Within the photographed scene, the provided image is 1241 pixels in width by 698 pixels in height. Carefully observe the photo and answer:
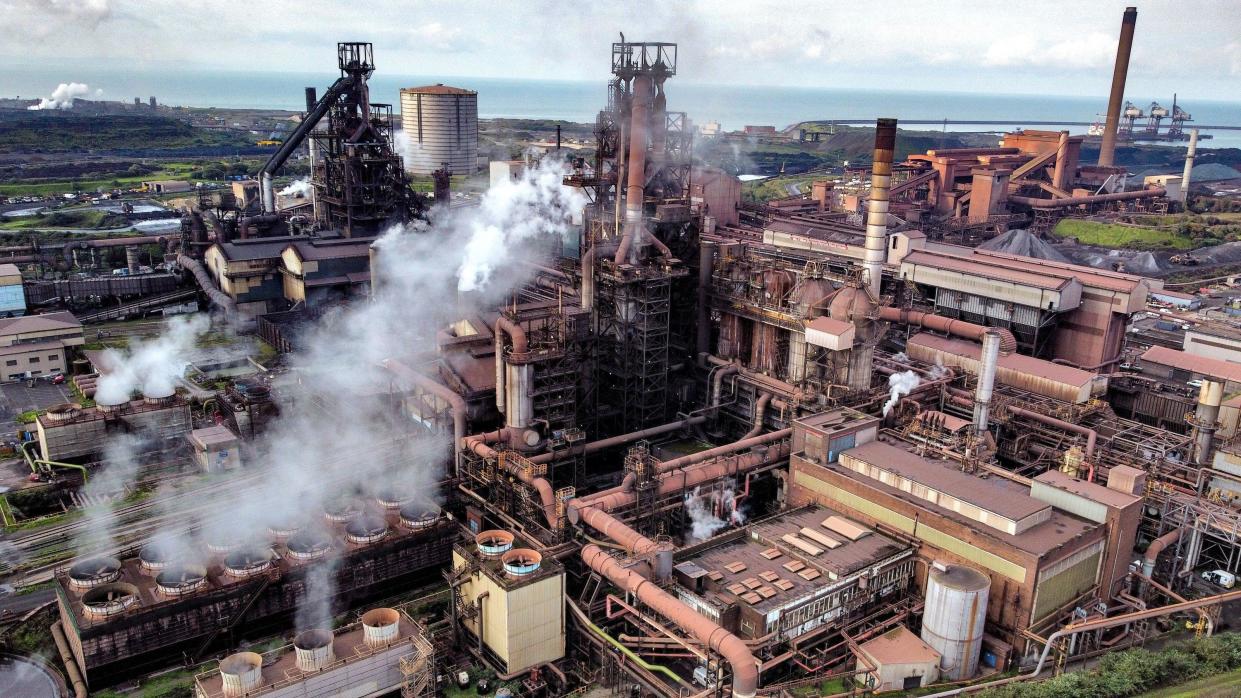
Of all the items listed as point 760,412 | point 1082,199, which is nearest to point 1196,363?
point 760,412

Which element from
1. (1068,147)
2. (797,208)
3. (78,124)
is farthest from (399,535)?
(78,124)

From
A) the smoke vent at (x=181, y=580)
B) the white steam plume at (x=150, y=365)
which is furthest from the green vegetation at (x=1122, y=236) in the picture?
the smoke vent at (x=181, y=580)

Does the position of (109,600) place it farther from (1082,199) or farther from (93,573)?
(1082,199)

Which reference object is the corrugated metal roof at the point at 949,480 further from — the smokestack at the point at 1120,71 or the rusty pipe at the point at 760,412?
the smokestack at the point at 1120,71

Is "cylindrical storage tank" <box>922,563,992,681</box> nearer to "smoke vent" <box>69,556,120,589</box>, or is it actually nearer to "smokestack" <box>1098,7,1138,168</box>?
"smoke vent" <box>69,556,120,589</box>

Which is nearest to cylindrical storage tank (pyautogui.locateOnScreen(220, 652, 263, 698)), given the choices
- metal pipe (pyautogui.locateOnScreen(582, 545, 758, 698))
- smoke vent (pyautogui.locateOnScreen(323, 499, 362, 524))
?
smoke vent (pyautogui.locateOnScreen(323, 499, 362, 524))

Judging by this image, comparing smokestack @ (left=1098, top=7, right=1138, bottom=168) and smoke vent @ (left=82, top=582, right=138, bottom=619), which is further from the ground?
smokestack @ (left=1098, top=7, right=1138, bottom=168)
